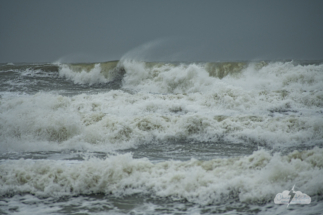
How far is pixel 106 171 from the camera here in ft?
14.9

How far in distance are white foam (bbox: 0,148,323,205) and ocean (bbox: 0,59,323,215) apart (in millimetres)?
15

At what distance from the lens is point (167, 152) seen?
20.8 ft

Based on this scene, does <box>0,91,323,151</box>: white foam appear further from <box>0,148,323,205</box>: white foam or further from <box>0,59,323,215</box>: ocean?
<box>0,148,323,205</box>: white foam

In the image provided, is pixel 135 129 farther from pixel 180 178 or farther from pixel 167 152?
pixel 180 178

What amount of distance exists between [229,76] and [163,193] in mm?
15893

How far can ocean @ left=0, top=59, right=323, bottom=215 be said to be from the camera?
382cm

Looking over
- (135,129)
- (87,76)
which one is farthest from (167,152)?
(87,76)

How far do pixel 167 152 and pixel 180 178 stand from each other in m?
2.04

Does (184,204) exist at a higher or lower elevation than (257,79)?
lower

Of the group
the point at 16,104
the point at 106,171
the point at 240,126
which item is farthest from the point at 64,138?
the point at 16,104

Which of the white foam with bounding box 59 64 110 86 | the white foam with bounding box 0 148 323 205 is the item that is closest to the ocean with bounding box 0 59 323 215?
the white foam with bounding box 0 148 323 205

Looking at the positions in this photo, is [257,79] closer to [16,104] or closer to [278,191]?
[16,104]

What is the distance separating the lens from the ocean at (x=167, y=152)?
382 centimetres

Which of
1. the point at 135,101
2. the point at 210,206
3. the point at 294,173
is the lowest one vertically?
the point at 210,206
